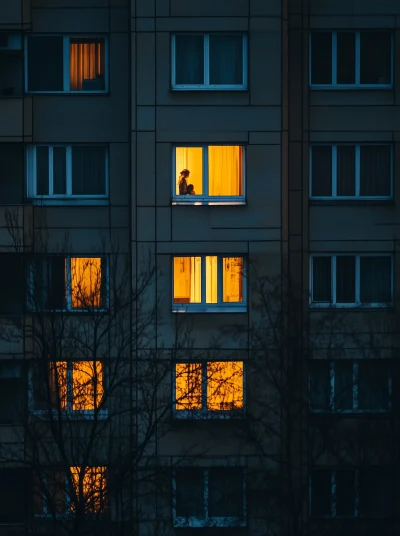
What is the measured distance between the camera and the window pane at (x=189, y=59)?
19811mm

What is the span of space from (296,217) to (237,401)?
4387mm

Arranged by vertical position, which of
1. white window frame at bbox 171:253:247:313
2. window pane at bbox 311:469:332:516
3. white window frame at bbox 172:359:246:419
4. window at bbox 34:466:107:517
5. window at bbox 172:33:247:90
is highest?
window at bbox 172:33:247:90

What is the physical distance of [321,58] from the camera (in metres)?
20.7

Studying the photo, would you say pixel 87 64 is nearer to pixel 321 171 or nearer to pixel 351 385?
pixel 321 171

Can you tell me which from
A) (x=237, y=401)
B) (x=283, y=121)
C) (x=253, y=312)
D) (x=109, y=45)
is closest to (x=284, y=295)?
(x=253, y=312)

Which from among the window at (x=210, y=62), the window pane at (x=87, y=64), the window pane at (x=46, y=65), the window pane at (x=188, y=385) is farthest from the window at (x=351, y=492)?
the window pane at (x=46, y=65)

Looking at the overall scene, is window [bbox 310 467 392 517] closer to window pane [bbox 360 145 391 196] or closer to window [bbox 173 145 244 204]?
window pane [bbox 360 145 391 196]

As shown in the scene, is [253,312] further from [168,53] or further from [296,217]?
[168,53]

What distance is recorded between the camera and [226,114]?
19.7m

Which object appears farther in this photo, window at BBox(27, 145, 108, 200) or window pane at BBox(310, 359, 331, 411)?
window at BBox(27, 145, 108, 200)

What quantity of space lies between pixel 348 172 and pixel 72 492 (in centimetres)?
945

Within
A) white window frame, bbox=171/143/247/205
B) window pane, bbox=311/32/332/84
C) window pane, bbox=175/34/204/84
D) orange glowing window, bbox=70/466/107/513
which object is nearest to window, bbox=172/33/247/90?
window pane, bbox=175/34/204/84

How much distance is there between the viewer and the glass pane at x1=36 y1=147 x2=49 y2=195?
815 inches

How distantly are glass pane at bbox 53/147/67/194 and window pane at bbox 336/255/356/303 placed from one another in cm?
657
